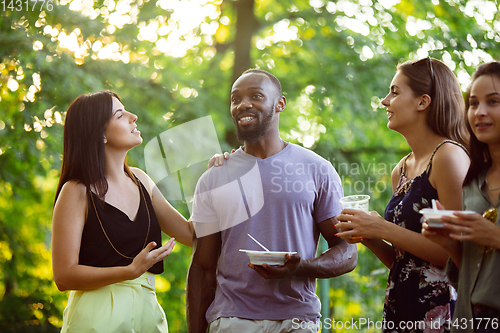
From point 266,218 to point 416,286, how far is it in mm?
812

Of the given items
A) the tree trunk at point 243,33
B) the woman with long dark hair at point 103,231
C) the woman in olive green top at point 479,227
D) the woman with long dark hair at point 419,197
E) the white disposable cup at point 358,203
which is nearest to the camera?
the woman in olive green top at point 479,227

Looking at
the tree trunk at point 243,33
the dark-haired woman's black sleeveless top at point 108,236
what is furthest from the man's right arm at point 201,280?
the tree trunk at point 243,33

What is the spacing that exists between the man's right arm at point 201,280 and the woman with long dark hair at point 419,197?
32.1 inches

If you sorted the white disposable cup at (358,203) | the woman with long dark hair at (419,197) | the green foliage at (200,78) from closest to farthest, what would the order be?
the woman with long dark hair at (419,197) → the white disposable cup at (358,203) → the green foliage at (200,78)

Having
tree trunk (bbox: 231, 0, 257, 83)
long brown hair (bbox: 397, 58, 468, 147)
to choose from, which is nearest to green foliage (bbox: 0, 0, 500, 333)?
tree trunk (bbox: 231, 0, 257, 83)

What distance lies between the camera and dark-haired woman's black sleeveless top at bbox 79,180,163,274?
2.28 metres

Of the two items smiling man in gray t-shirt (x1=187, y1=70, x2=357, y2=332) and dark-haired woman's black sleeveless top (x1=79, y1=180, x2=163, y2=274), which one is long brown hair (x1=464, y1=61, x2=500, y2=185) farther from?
dark-haired woman's black sleeveless top (x1=79, y1=180, x2=163, y2=274)

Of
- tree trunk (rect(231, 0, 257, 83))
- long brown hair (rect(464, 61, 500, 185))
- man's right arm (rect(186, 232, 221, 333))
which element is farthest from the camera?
tree trunk (rect(231, 0, 257, 83))

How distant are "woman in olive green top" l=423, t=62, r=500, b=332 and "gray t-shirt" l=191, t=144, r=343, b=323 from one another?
0.80 meters

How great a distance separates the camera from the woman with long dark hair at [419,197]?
6.39 feet

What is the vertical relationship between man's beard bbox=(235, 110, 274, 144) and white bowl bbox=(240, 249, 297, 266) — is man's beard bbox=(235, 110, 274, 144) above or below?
above

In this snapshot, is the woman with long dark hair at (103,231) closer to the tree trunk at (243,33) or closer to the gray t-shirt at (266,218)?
the gray t-shirt at (266,218)

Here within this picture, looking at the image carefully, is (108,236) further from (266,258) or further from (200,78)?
(200,78)

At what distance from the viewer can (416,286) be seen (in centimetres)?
202
